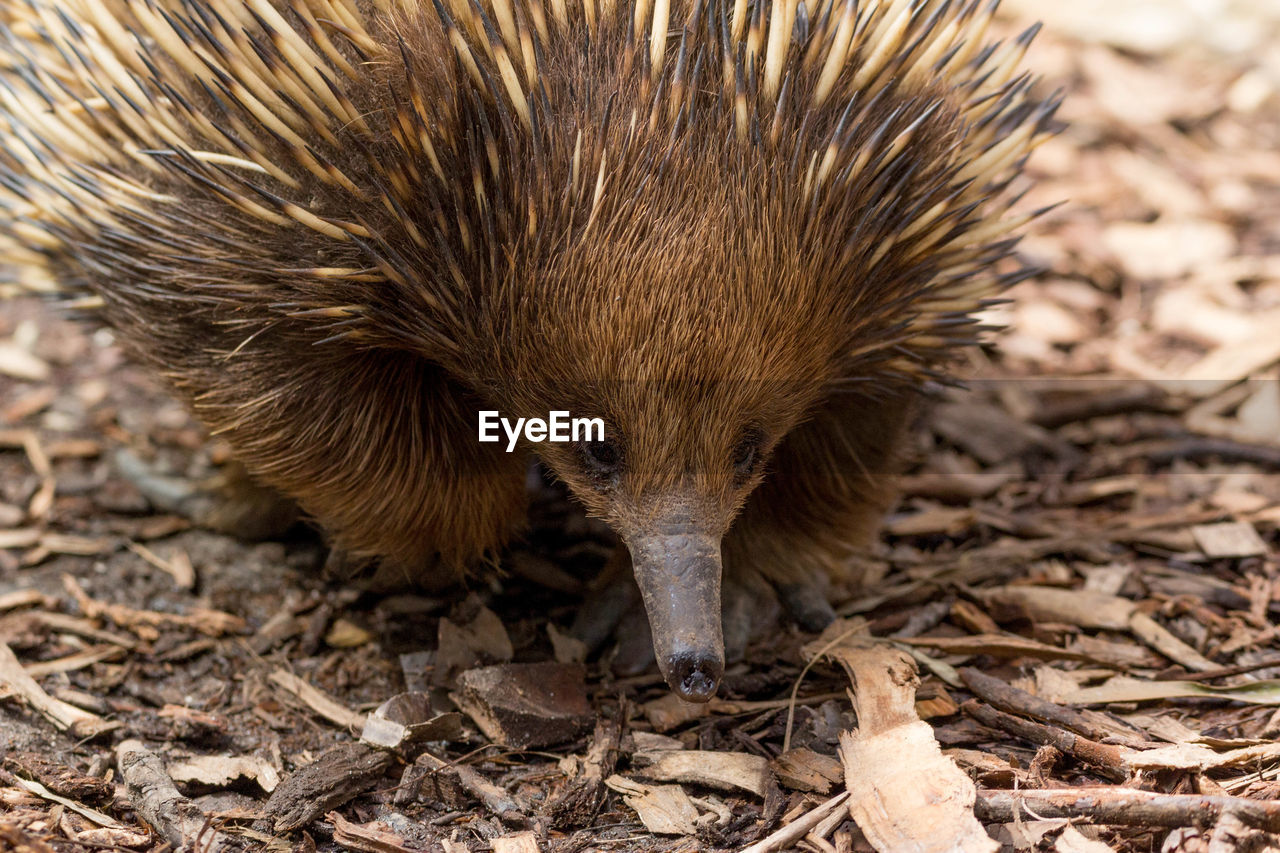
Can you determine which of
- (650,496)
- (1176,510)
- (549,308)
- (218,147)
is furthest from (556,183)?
(1176,510)

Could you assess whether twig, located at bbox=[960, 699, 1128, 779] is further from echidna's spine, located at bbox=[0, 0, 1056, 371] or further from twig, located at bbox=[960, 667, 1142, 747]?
echidna's spine, located at bbox=[0, 0, 1056, 371]

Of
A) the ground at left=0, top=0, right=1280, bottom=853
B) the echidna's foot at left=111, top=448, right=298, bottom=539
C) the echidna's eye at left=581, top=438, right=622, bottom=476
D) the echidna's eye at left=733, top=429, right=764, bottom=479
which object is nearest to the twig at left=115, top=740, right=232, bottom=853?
the ground at left=0, top=0, right=1280, bottom=853

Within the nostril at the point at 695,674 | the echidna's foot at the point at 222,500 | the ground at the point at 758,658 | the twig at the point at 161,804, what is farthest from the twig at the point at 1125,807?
the echidna's foot at the point at 222,500

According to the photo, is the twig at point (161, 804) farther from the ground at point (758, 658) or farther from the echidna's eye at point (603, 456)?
the echidna's eye at point (603, 456)

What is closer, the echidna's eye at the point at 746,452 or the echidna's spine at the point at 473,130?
the echidna's spine at the point at 473,130

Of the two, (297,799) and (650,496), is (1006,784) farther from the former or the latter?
(297,799)

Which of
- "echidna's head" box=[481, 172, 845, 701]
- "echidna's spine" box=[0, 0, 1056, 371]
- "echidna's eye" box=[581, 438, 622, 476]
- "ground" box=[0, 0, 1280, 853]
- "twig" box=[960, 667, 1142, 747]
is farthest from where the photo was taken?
"twig" box=[960, 667, 1142, 747]
